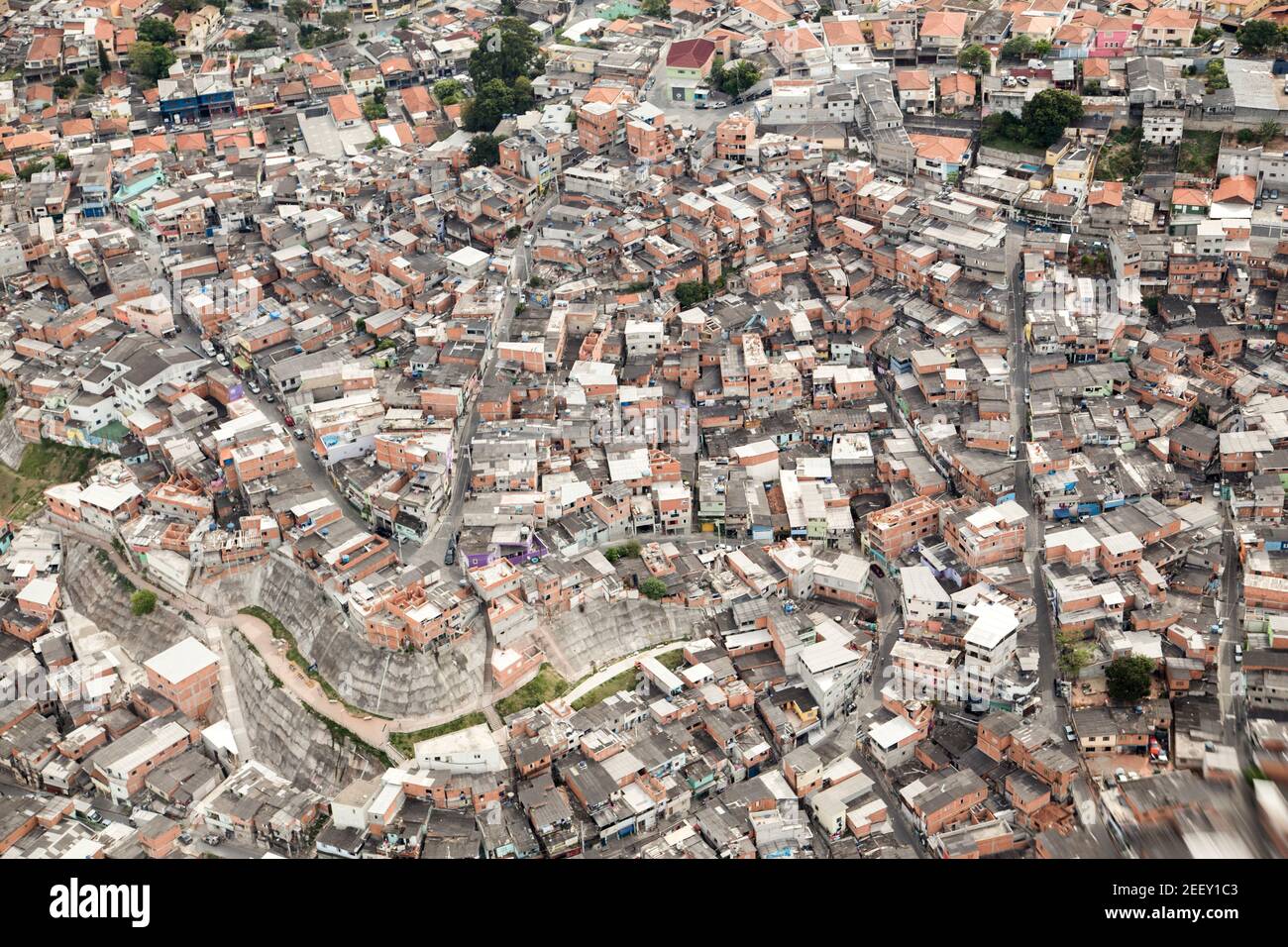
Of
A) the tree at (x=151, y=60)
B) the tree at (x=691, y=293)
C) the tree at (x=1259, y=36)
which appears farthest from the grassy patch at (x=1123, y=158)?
the tree at (x=151, y=60)

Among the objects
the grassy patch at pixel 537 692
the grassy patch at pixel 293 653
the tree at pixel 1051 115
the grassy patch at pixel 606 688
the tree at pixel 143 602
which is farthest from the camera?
the tree at pixel 1051 115

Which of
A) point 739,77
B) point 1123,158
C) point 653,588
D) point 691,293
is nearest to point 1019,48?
point 1123,158

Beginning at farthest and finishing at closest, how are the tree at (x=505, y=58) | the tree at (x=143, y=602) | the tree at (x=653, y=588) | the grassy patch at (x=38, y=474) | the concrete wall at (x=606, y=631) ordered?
the tree at (x=505, y=58) → the grassy patch at (x=38, y=474) → the tree at (x=143, y=602) → the tree at (x=653, y=588) → the concrete wall at (x=606, y=631)

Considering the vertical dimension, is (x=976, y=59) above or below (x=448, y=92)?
above

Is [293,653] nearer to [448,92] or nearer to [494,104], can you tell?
[494,104]

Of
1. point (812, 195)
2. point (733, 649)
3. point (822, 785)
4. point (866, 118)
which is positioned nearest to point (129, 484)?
point (733, 649)

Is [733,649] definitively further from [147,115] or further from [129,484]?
[147,115]

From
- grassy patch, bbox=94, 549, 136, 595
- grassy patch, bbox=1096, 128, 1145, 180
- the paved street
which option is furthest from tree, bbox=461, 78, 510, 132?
grassy patch, bbox=94, 549, 136, 595

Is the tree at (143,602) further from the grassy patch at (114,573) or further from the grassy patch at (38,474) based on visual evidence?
the grassy patch at (38,474)
